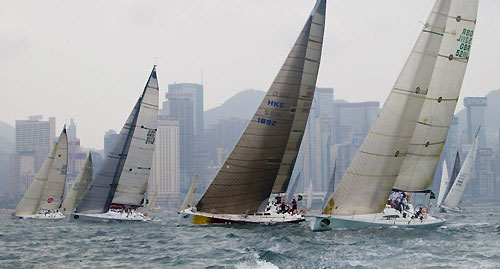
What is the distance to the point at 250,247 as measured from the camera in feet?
103

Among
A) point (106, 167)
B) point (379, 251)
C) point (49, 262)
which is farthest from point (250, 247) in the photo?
point (106, 167)

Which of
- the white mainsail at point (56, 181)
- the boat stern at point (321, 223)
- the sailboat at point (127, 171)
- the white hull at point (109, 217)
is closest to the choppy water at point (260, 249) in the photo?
the boat stern at point (321, 223)

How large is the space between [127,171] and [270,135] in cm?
1905

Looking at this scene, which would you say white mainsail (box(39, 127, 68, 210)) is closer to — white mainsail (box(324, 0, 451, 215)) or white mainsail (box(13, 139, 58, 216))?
white mainsail (box(13, 139, 58, 216))

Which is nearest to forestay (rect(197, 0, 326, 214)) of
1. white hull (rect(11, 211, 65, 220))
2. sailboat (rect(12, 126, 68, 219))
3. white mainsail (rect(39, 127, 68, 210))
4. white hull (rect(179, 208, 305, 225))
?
white hull (rect(179, 208, 305, 225))

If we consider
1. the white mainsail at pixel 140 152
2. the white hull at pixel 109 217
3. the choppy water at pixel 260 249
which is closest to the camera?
the choppy water at pixel 260 249

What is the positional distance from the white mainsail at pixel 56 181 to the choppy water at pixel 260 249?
125ft

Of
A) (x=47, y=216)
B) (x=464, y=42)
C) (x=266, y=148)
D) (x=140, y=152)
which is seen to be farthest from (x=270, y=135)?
(x=47, y=216)

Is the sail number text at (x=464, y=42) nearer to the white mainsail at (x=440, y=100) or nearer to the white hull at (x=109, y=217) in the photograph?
the white mainsail at (x=440, y=100)

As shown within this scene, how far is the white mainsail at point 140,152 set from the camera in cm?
5884

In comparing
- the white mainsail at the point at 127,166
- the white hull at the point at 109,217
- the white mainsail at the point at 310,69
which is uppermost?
the white mainsail at the point at 310,69

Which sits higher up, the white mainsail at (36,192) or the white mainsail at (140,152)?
the white mainsail at (140,152)

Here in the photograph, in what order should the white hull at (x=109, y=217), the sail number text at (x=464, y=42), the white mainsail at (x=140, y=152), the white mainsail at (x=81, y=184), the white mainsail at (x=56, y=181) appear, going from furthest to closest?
the white mainsail at (x=56, y=181), the white mainsail at (x=81, y=184), the white mainsail at (x=140, y=152), the white hull at (x=109, y=217), the sail number text at (x=464, y=42)

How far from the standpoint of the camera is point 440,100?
40500 mm
